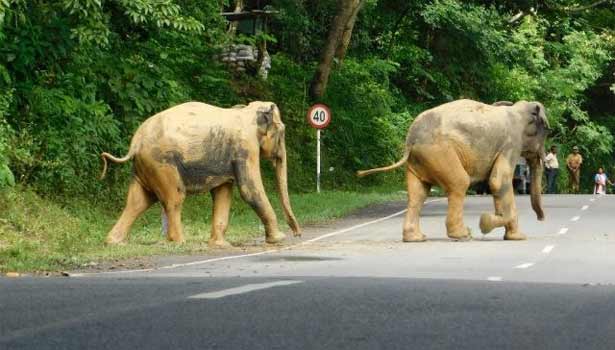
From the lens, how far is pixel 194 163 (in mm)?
23938

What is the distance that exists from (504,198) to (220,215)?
4675mm

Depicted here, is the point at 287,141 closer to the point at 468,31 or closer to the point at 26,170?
the point at 468,31

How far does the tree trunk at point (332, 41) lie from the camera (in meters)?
46.2

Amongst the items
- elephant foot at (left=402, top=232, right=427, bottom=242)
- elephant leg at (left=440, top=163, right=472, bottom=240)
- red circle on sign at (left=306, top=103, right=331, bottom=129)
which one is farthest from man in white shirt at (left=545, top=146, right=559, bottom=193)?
elephant foot at (left=402, top=232, right=427, bottom=242)

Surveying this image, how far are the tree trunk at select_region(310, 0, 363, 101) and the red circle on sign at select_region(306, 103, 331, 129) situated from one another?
313cm

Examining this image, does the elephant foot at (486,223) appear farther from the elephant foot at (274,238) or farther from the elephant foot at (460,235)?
the elephant foot at (274,238)

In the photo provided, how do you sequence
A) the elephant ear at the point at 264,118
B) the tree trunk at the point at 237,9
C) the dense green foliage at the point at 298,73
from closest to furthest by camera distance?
the elephant ear at the point at 264,118
the dense green foliage at the point at 298,73
the tree trunk at the point at 237,9

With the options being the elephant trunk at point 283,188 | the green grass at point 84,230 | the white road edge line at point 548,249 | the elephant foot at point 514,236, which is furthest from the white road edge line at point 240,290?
the elephant foot at point 514,236

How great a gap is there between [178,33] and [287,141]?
14.3 metres

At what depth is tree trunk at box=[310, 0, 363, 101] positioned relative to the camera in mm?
46219

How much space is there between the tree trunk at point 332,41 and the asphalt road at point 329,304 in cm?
2516

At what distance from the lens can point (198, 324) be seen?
416 inches

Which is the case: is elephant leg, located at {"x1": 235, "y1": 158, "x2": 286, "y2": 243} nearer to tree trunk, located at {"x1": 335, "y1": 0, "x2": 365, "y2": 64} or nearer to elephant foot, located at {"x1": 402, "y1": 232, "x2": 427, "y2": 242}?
elephant foot, located at {"x1": 402, "y1": 232, "x2": 427, "y2": 242}

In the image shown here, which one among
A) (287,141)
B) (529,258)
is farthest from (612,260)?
(287,141)
